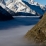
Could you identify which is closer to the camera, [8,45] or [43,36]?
[8,45]

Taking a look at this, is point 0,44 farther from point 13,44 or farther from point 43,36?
point 43,36

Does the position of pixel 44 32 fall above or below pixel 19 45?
above

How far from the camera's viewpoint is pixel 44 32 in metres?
16.5

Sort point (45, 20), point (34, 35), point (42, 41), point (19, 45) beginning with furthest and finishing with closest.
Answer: point (45, 20), point (34, 35), point (42, 41), point (19, 45)

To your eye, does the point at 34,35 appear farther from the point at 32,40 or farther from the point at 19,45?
Answer: the point at 19,45

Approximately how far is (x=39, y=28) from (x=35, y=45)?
2.65 meters

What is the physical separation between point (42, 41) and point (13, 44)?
2.65 meters

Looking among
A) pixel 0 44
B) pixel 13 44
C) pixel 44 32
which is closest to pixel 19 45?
pixel 13 44

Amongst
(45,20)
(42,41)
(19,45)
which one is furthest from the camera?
(45,20)

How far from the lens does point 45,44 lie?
15016 millimetres

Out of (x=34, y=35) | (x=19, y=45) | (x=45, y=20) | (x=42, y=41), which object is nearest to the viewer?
(x=19, y=45)

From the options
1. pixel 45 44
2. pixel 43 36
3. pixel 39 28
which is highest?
pixel 39 28

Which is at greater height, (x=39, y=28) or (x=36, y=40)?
(x=39, y=28)

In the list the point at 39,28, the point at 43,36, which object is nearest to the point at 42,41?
the point at 43,36
